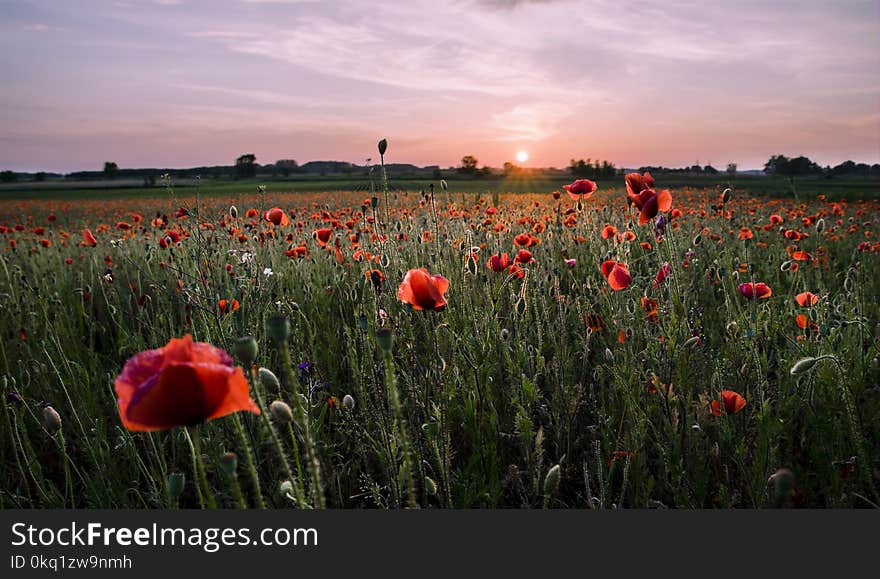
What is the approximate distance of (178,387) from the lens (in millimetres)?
872

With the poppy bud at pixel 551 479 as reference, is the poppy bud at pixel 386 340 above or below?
above

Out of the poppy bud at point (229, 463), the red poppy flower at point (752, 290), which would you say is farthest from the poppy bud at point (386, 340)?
the red poppy flower at point (752, 290)

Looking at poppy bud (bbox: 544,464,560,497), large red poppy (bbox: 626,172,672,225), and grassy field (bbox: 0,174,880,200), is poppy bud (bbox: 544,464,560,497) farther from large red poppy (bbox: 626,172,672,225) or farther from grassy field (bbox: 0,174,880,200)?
grassy field (bbox: 0,174,880,200)

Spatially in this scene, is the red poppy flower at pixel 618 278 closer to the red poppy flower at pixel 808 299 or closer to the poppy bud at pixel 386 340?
the red poppy flower at pixel 808 299

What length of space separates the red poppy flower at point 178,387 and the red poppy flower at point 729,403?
1.64 meters

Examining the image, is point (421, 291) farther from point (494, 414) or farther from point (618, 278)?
point (618, 278)

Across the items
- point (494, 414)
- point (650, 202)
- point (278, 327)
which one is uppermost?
point (650, 202)

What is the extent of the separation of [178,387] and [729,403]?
176cm

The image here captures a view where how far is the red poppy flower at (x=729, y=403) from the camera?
6.29ft

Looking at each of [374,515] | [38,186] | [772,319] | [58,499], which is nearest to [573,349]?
[772,319]

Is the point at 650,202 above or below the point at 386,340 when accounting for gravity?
above

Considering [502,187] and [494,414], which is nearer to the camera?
[494,414]

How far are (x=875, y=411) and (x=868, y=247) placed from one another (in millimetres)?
2365

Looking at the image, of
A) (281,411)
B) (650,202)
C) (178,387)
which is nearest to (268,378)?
(281,411)
